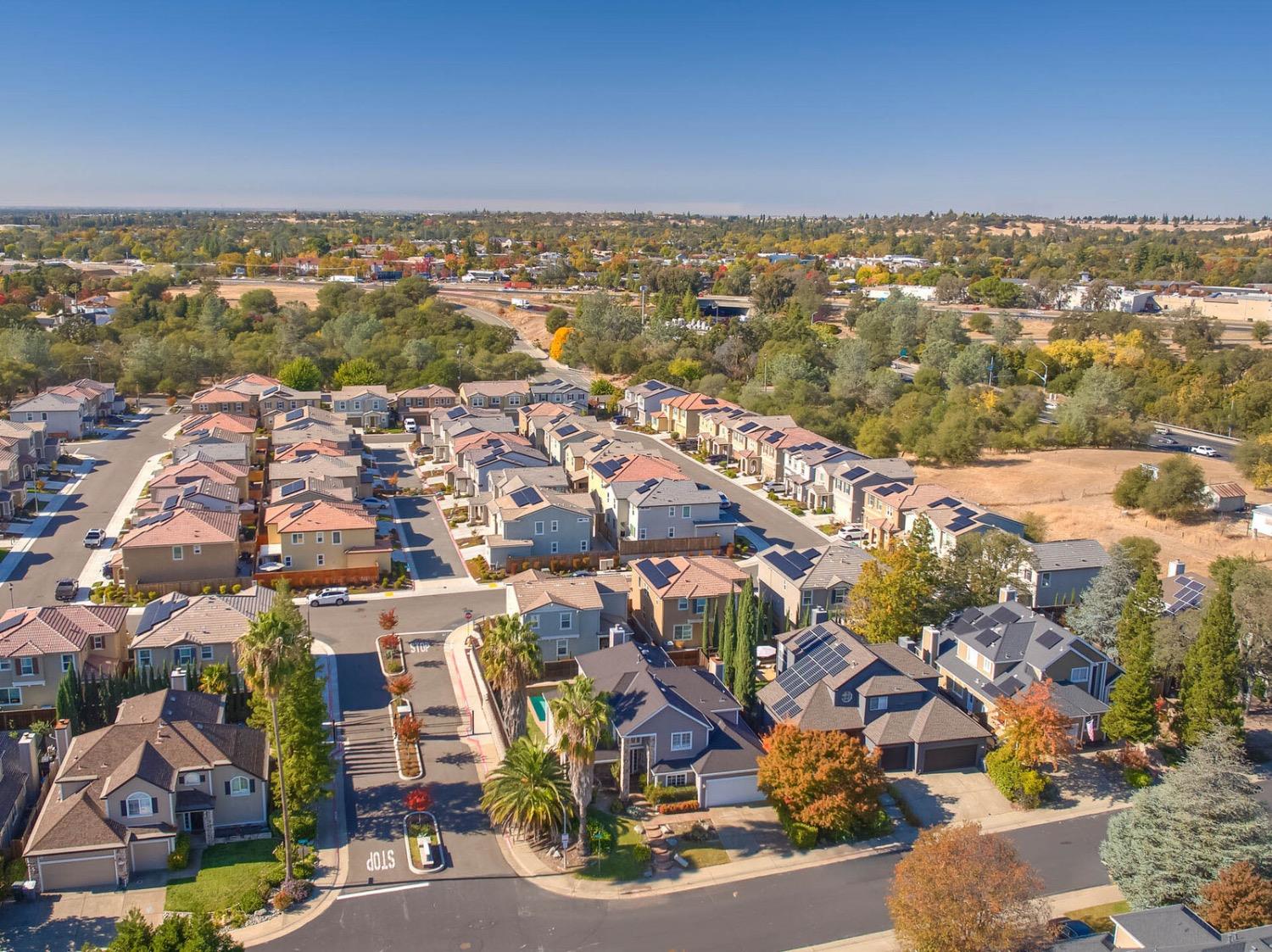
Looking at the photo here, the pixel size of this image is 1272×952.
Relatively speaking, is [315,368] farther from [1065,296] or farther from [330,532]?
[1065,296]

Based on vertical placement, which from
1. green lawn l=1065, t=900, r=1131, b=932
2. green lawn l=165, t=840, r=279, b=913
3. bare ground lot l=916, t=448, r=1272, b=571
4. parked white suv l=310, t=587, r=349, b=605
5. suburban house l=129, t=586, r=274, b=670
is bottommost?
green lawn l=1065, t=900, r=1131, b=932

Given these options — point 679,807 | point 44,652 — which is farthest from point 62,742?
point 679,807

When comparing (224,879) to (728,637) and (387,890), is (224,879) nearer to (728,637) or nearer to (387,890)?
(387,890)

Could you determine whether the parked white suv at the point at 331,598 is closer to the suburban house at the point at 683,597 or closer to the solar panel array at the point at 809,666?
the suburban house at the point at 683,597

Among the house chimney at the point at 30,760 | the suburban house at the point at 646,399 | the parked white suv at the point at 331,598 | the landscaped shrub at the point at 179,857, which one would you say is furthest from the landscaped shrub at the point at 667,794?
the suburban house at the point at 646,399

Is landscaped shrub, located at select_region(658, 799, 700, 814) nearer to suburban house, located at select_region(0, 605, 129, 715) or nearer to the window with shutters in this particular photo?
the window with shutters

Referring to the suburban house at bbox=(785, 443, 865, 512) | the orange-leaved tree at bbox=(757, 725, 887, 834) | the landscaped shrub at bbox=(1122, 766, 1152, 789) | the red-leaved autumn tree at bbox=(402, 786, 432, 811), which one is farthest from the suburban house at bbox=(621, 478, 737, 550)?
the landscaped shrub at bbox=(1122, 766, 1152, 789)
